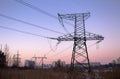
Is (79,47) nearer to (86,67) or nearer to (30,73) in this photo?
(86,67)

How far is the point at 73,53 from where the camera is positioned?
17047 mm

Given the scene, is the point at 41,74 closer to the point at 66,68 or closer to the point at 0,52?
the point at 66,68

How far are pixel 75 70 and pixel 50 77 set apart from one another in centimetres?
221

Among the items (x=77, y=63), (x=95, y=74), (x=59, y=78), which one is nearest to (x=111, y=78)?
(x=95, y=74)

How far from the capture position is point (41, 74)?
16.0m

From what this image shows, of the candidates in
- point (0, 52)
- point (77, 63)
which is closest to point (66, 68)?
point (77, 63)

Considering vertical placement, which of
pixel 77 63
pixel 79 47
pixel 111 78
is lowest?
pixel 111 78

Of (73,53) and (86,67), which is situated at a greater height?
(73,53)

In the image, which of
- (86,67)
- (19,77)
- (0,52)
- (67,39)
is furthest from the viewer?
(0,52)

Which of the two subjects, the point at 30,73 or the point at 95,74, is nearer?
the point at 30,73

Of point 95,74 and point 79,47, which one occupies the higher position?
point 79,47

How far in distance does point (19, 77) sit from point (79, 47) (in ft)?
17.0

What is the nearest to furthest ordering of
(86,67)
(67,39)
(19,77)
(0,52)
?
(19,77), (67,39), (86,67), (0,52)

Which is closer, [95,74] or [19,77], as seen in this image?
[19,77]
